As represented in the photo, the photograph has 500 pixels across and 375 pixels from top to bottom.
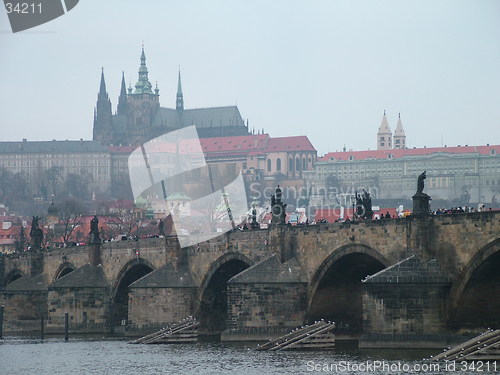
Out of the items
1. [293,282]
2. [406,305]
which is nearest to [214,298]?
[293,282]

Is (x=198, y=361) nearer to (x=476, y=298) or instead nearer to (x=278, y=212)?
(x=278, y=212)

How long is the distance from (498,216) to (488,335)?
484cm

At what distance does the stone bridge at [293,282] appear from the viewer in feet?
182

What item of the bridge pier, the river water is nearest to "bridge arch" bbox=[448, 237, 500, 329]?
the bridge pier

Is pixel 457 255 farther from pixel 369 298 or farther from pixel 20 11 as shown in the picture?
pixel 20 11

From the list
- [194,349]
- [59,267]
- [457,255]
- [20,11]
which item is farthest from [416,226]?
[59,267]

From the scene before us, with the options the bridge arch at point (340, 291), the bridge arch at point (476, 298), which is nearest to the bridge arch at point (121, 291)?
the bridge arch at point (340, 291)

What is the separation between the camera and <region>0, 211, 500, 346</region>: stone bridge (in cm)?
5559

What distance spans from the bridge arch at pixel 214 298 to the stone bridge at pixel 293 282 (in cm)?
6

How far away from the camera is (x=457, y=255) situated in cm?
5581

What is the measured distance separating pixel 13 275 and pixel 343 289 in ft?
164

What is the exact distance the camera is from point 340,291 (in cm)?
6688

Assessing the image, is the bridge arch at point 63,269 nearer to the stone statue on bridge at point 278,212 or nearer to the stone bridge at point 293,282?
the stone bridge at point 293,282

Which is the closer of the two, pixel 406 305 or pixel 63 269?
pixel 406 305
